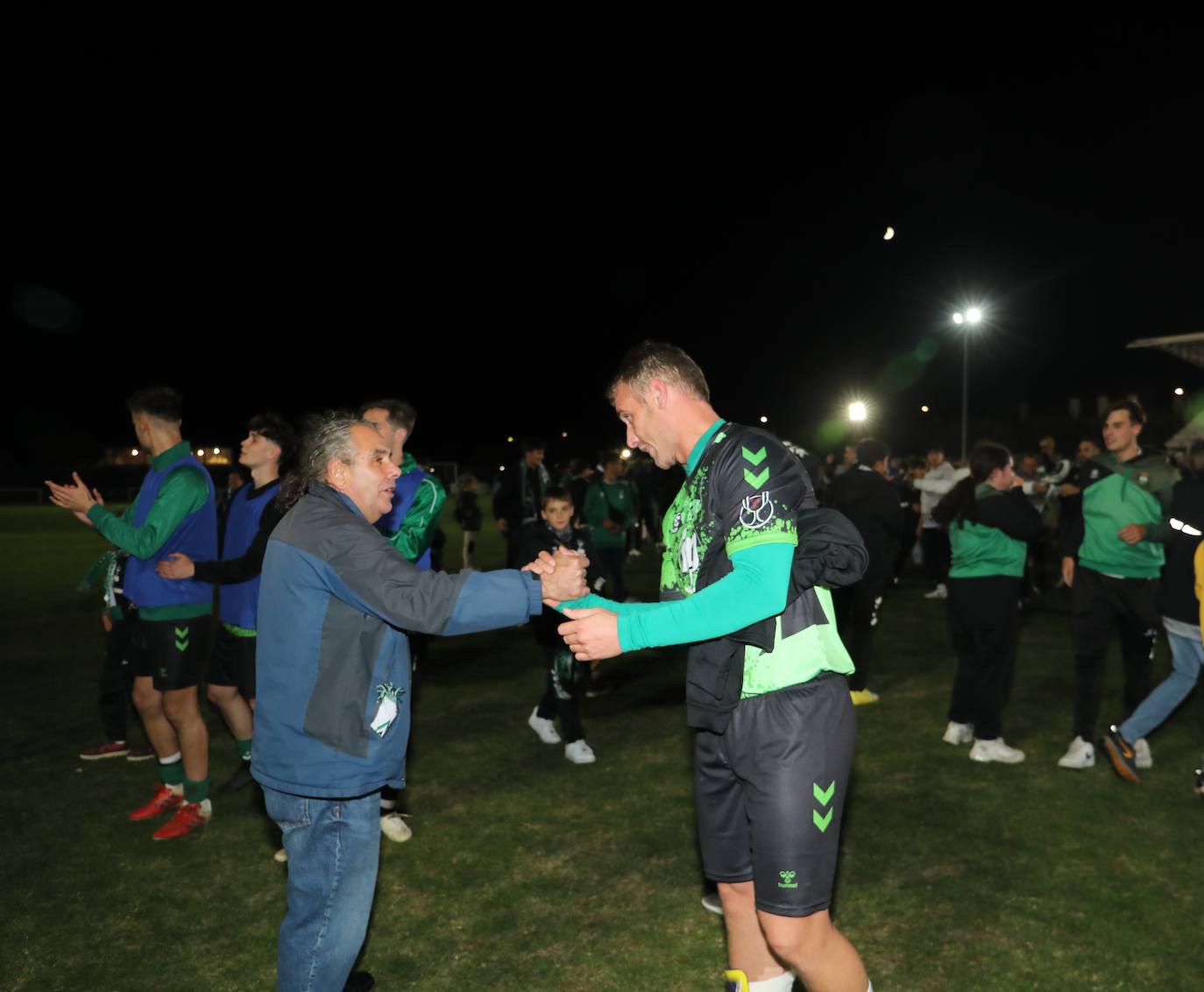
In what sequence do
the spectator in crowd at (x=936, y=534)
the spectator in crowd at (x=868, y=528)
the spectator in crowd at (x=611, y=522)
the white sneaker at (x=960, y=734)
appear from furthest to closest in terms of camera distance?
1. the spectator in crowd at (x=936, y=534)
2. the spectator in crowd at (x=611, y=522)
3. the spectator in crowd at (x=868, y=528)
4. the white sneaker at (x=960, y=734)

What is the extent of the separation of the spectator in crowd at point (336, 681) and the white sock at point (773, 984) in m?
1.36

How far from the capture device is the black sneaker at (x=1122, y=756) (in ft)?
20.5

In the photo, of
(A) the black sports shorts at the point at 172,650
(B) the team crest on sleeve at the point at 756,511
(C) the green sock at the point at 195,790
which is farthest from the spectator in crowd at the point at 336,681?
(C) the green sock at the point at 195,790

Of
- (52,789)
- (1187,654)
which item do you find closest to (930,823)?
(1187,654)

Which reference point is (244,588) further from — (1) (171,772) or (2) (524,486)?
(2) (524,486)

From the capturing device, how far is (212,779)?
6723mm

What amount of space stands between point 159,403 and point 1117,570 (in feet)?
21.2

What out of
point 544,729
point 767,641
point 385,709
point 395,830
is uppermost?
point 767,641

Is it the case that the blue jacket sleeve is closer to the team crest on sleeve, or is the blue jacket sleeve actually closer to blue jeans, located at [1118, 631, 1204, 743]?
the team crest on sleeve

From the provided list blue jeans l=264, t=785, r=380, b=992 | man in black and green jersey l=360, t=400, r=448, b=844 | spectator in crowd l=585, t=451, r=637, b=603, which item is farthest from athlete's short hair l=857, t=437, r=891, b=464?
blue jeans l=264, t=785, r=380, b=992

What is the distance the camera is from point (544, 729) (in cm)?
751

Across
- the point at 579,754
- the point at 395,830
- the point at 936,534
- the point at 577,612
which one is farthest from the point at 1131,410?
the point at 936,534

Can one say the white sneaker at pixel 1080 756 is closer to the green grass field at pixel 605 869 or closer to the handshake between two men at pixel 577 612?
the green grass field at pixel 605 869

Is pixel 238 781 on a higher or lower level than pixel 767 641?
lower
